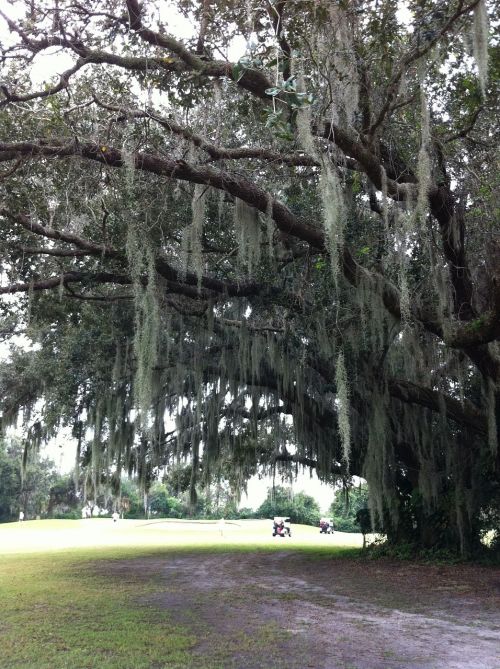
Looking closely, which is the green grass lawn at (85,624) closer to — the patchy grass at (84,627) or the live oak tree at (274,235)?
the patchy grass at (84,627)

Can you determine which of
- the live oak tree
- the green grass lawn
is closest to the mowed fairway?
the green grass lawn

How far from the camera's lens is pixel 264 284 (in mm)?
8008

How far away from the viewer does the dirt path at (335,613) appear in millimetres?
4184

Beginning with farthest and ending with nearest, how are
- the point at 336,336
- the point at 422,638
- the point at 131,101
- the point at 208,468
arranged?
the point at 208,468 < the point at 336,336 < the point at 131,101 < the point at 422,638

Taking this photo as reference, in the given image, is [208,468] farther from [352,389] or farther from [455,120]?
[455,120]

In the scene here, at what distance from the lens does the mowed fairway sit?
4.14 m

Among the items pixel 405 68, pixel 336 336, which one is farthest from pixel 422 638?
pixel 405 68

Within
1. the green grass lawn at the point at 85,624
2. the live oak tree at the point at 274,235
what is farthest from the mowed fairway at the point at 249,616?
the live oak tree at the point at 274,235

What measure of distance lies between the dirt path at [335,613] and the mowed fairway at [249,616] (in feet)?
0.05

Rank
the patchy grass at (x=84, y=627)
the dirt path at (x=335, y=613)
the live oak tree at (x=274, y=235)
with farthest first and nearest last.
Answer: the live oak tree at (x=274, y=235), the dirt path at (x=335, y=613), the patchy grass at (x=84, y=627)

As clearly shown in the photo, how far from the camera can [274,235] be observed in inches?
301

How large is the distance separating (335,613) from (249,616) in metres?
0.93

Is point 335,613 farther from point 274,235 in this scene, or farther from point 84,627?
point 274,235

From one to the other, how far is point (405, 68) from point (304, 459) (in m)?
8.06
